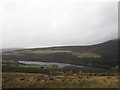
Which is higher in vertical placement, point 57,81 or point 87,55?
point 87,55

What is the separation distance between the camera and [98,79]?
13.1 ft

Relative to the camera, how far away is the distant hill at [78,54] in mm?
4242

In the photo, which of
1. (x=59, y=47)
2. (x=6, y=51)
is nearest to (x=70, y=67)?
(x=59, y=47)

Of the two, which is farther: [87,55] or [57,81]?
[87,55]

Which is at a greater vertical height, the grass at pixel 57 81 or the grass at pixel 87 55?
the grass at pixel 87 55

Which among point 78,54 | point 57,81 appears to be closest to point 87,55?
point 78,54

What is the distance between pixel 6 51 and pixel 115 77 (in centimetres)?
433

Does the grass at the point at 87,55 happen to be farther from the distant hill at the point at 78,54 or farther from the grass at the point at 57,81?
the grass at the point at 57,81

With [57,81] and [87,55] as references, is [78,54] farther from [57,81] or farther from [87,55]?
[57,81]

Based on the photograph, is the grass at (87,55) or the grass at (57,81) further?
the grass at (87,55)

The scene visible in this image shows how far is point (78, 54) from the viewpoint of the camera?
4.43 metres

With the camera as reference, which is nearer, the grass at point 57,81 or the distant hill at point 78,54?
the grass at point 57,81

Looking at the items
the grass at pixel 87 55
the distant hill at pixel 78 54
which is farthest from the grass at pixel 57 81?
the grass at pixel 87 55

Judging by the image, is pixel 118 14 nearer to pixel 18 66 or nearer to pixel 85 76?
pixel 85 76
